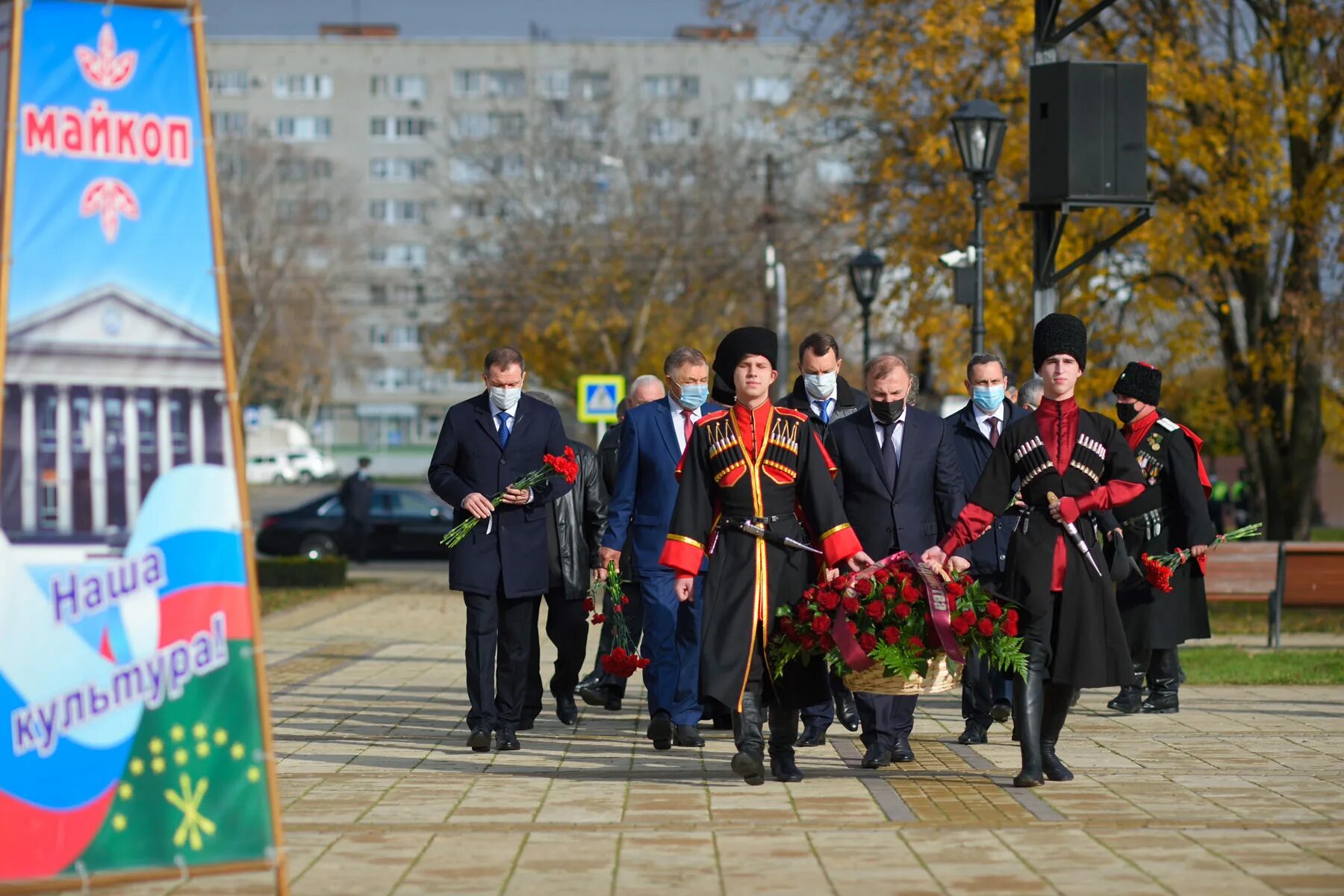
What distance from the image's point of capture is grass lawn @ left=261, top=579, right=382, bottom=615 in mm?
22859

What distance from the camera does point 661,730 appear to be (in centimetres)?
984

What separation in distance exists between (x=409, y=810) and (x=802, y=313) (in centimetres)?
3860

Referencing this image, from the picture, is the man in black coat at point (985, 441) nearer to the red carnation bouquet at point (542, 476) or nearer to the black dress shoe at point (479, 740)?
the red carnation bouquet at point (542, 476)

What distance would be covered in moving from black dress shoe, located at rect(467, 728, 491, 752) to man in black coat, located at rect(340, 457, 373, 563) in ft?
73.1

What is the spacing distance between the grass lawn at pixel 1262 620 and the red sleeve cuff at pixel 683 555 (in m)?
10.1

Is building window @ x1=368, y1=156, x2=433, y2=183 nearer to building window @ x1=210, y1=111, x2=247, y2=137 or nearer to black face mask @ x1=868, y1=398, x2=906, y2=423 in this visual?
building window @ x1=210, y1=111, x2=247, y2=137

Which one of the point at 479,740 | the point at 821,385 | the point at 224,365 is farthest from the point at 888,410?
the point at 224,365

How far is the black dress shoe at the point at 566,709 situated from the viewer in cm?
1142

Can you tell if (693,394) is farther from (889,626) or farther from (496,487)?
(889,626)

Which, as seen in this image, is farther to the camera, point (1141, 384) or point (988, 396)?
point (1141, 384)

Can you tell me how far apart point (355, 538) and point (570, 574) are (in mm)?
21724

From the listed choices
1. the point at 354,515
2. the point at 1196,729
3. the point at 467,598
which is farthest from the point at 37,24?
the point at 354,515

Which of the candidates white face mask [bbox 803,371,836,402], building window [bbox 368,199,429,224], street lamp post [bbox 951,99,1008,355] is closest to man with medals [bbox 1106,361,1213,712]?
white face mask [bbox 803,371,836,402]

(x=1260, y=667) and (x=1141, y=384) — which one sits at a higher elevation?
(x=1141, y=384)
